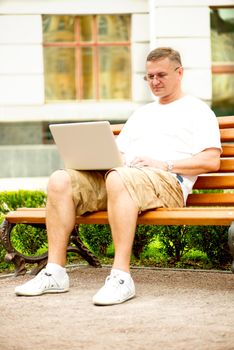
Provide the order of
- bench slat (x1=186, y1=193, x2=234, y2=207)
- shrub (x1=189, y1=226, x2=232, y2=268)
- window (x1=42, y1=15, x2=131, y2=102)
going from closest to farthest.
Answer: bench slat (x1=186, y1=193, x2=234, y2=207)
shrub (x1=189, y1=226, x2=232, y2=268)
window (x1=42, y1=15, x2=131, y2=102)

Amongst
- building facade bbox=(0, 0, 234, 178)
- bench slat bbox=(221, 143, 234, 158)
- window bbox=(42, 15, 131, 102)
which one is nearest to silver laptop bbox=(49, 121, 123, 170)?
bench slat bbox=(221, 143, 234, 158)

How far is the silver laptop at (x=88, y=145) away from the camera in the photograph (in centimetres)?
588

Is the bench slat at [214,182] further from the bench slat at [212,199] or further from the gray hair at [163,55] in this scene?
the gray hair at [163,55]

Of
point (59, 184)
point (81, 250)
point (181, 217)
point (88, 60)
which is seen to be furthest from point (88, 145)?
point (88, 60)

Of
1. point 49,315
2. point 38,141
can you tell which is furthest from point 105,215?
point 38,141

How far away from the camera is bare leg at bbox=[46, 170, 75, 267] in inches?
233

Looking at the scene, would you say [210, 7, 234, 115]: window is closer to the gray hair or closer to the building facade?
the building facade

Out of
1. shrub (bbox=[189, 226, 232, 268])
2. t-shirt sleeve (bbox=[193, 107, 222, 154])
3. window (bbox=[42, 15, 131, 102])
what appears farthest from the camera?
window (bbox=[42, 15, 131, 102])

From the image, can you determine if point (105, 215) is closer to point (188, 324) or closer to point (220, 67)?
point (188, 324)

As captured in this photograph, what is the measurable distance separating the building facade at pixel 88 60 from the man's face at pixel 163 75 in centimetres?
724

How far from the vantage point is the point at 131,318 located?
509 cm

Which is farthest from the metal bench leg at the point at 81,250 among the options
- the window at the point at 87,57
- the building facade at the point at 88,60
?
the window at the point at 87,57

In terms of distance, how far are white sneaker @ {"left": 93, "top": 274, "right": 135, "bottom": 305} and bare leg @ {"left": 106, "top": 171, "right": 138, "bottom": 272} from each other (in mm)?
80

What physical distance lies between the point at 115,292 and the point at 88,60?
29.3 feet
